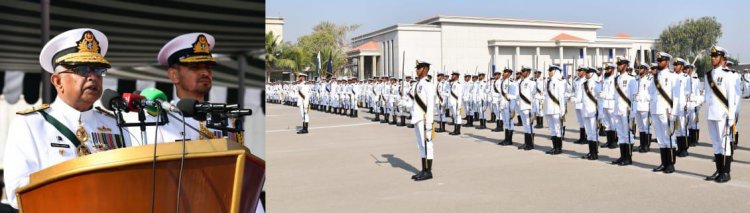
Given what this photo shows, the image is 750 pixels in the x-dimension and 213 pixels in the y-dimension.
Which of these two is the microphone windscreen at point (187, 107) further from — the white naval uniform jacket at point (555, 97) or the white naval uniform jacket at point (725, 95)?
the white naval uniform jacket at point (555, 97)

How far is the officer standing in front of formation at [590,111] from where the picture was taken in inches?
375

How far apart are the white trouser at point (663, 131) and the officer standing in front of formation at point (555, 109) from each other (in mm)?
1736

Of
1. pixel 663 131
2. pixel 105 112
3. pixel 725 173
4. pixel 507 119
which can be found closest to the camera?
pixel 105 112

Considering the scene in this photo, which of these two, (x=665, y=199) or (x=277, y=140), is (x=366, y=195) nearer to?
(x=665, y=199)

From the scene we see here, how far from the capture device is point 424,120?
7.98 meters

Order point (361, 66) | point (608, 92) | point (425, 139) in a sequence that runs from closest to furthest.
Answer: point (425, 139), point (608, 92), point (361, 66)

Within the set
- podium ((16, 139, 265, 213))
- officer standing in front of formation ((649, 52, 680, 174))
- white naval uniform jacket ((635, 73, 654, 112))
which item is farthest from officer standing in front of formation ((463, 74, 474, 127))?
podium ((16, 139, 265, 213))

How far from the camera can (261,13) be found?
9.32 ft

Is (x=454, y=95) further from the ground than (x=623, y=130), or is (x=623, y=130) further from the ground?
(x=454, y=95)

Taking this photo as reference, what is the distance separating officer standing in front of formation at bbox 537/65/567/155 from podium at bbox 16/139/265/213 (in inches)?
361

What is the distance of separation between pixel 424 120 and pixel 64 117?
6023mm

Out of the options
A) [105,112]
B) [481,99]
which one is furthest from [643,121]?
[105,112]

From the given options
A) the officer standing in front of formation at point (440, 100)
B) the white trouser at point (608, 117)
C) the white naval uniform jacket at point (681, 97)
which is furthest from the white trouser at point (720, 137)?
the officer standing in front of formation at point (440, 100)

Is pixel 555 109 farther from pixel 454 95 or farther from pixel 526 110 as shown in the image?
pixel 454 95
